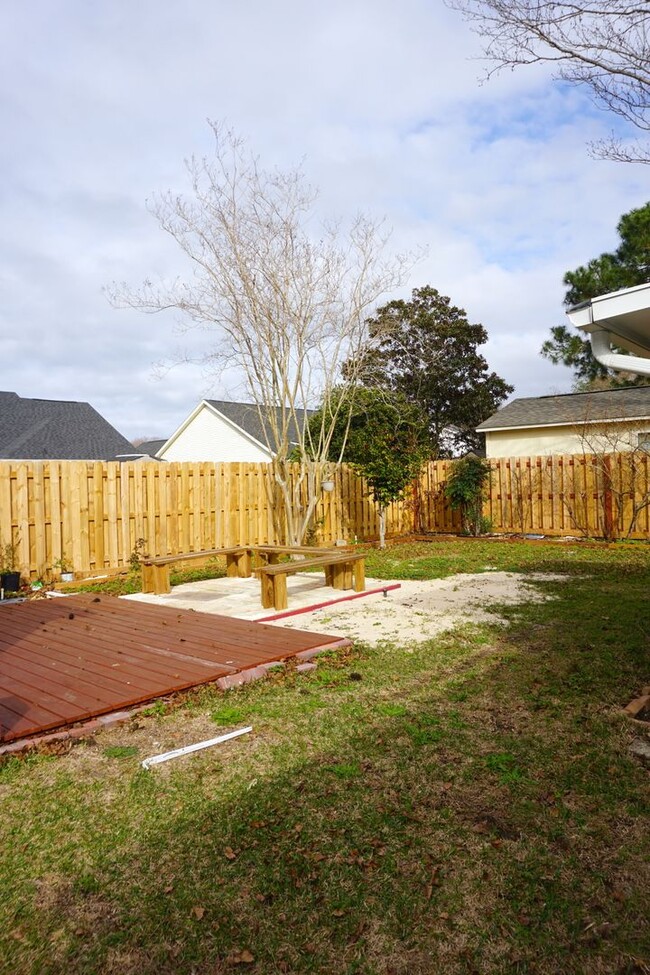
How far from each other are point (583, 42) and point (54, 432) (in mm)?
21036

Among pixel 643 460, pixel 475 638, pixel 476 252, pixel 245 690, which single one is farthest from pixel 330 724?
pixel 476 252

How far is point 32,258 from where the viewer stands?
18.5 meters

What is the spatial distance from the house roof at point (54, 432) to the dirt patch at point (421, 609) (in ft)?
55.5

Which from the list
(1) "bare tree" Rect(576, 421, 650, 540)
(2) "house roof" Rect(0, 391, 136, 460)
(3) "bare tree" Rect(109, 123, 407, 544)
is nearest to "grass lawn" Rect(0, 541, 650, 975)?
(3) "bare tree" Rect(109, 123, 407, 544)

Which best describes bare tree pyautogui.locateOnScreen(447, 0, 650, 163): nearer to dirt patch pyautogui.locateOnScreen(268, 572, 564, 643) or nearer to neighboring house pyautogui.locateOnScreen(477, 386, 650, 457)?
dirt patch pyautogui.locateOnScreen(268, 572, 564, 643)

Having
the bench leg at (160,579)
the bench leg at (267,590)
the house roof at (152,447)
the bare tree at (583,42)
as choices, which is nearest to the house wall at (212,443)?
the house roof at (152,447)

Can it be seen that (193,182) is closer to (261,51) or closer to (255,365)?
(261,51)

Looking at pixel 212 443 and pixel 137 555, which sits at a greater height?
pixel 212 443

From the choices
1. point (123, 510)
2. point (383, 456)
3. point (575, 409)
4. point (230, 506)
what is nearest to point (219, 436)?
point (575, 409)

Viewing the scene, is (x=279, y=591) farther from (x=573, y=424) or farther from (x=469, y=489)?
(x=573, y=424)

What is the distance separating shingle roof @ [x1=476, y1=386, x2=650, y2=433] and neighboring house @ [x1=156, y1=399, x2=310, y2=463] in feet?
Result: 32.1

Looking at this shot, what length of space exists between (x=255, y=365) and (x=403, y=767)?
8678mm

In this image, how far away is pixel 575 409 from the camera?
16094mm

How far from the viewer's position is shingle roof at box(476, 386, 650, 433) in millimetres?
14523
